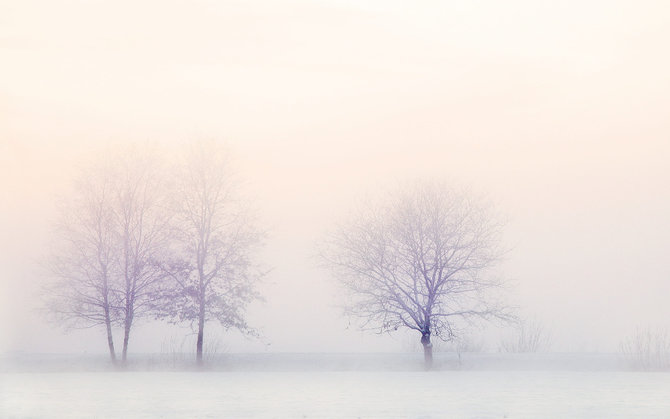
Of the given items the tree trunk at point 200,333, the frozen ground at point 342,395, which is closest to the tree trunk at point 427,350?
the frozen ground at point 342,395

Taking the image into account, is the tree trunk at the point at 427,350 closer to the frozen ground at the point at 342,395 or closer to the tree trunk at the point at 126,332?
the frozen ground at the point at 342,395

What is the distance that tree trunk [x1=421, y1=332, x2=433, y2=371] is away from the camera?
43356 millimetres

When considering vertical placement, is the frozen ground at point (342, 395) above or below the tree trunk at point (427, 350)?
below

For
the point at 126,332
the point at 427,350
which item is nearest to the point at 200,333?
the point at 126,332

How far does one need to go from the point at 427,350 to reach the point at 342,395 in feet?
54.6

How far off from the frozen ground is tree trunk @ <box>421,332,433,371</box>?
293 centimetres

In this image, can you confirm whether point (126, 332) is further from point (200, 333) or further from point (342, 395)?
point (342, 395)

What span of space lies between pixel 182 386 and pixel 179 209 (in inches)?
592

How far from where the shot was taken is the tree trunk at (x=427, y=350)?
43.4 meters

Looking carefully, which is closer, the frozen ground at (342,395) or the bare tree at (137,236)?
the frozen ground at (342,395)

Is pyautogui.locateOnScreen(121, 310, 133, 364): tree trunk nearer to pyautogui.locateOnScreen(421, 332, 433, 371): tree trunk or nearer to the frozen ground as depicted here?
Answer: the frozen ground

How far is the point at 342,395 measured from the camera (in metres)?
27.4

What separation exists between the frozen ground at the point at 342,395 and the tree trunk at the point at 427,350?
2928 mm

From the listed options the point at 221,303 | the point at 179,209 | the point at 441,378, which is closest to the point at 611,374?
the point at 441,378
